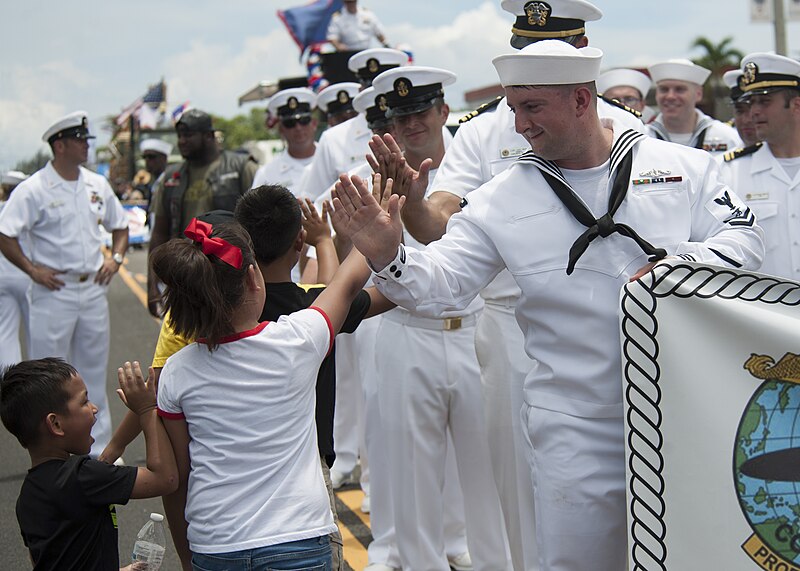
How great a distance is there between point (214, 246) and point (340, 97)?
549 centimetres

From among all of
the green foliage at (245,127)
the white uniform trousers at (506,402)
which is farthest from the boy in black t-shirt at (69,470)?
the green foliage at (245,127)

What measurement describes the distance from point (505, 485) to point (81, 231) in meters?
4.53

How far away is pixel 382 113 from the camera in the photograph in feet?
19.0

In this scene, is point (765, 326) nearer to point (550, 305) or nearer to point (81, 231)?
point (550, 305)

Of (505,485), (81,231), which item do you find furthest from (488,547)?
(81,231)

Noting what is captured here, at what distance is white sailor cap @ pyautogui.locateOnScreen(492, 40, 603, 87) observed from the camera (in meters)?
3.22

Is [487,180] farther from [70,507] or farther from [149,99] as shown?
[149,99]

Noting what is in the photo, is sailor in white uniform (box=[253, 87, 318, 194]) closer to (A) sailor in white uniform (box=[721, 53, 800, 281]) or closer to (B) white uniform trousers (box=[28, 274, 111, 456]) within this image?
(B) white uniform trousers (box=[28, 274, 111, 456])

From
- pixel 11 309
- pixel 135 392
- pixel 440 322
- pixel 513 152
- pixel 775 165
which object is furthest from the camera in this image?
pixel 11 309

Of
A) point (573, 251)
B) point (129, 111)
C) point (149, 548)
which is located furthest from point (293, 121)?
point (129, 111)

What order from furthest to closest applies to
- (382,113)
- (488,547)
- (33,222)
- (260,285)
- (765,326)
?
(33,222), (382,113), (488,547), (260,285), (765,326)

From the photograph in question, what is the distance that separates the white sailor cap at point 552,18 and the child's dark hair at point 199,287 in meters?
1.68

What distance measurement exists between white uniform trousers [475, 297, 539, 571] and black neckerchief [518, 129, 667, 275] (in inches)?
39.6

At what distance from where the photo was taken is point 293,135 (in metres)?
8.53
